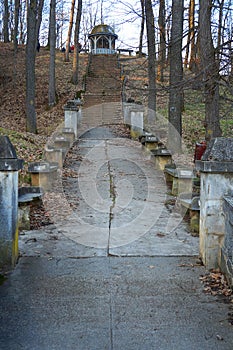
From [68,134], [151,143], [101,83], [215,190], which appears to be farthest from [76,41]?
[215,190]

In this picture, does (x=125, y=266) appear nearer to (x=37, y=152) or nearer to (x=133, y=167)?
(x=133, y=167)

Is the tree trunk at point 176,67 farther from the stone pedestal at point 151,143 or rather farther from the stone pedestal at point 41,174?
the stone pedestal at point 41,174

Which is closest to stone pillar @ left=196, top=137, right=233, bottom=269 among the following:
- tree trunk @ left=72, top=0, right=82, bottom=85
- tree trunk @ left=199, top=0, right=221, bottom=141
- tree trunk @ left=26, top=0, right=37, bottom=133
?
tree trunk @ left=199, top=0, right=221, bottom=141

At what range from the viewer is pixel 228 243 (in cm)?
470

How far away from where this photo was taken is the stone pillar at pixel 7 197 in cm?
479

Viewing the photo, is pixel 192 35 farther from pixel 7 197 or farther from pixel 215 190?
pixel 7 197

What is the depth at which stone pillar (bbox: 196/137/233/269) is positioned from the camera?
4.94 metres

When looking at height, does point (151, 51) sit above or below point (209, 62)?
above

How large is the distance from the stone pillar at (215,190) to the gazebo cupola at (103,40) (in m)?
39.2

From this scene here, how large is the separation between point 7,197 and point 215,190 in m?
2.52

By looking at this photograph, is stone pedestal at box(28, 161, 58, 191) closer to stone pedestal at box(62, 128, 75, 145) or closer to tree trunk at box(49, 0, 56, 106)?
stone pedestal at box(62, 128, 75, 145)

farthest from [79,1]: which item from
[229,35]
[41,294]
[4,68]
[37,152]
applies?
[41,294]

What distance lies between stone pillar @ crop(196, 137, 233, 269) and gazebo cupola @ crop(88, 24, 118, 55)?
39248 mm

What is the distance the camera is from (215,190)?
500 cm
